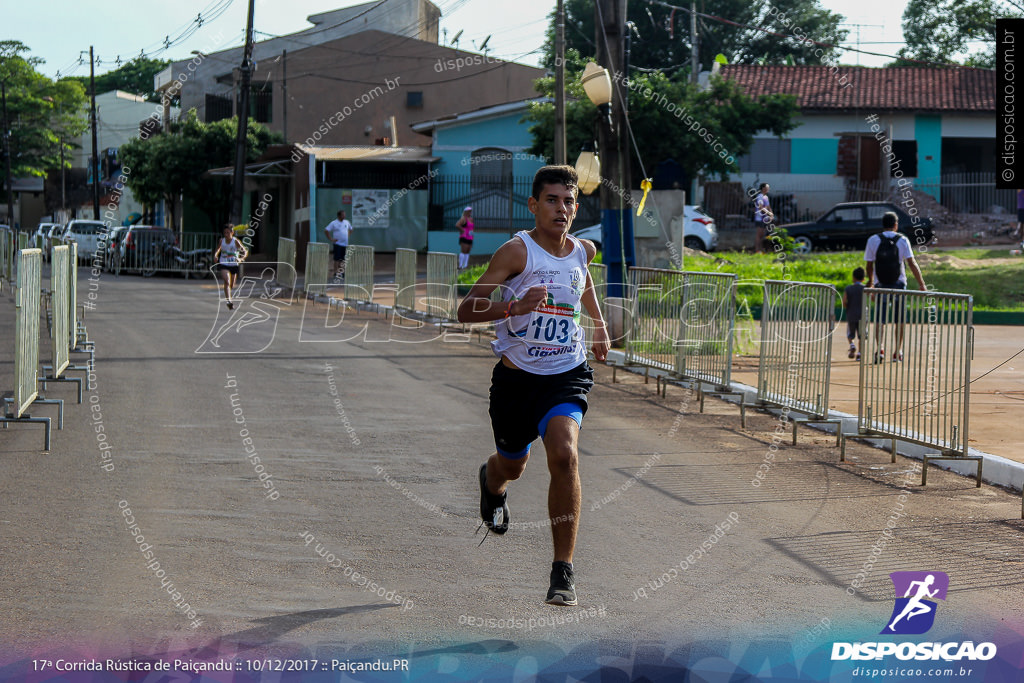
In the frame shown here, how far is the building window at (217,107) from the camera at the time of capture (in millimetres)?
53812

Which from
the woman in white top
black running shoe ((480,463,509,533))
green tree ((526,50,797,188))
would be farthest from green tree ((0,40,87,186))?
black running shoe ((480,463,509,533))

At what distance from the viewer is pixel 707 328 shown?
40.7 ft

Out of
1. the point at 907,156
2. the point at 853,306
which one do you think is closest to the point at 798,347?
the point at 853,306

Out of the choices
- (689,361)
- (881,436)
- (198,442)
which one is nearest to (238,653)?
(198,442)

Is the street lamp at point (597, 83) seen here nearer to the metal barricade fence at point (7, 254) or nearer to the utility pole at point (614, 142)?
the utility pole at point (614, 142)

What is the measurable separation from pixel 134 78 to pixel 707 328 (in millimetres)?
92191

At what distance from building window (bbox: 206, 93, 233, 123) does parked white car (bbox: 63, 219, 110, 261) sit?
38.0ft

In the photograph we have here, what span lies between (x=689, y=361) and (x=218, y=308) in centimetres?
1280

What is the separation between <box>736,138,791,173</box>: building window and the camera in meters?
44.9

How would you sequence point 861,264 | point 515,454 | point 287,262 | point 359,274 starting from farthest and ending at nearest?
point 287,262 → point 359,274 → point 861,264 → point 515,454

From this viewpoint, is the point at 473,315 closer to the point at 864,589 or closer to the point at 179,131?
the point at 864,589

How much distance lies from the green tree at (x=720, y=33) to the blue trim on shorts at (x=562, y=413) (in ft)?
170
